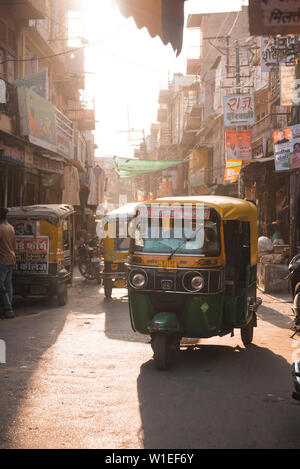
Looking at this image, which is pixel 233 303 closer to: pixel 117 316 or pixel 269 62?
pixel 117 316

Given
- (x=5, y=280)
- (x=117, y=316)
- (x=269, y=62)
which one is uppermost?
(x=269, y=62)

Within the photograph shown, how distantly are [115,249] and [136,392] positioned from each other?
910cm

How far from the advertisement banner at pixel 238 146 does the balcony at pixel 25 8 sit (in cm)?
883

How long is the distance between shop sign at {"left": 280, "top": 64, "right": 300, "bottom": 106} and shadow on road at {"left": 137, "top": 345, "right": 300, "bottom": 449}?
29.2 feet

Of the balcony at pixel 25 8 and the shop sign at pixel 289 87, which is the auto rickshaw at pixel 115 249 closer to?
the shop sign at pixel 289 87

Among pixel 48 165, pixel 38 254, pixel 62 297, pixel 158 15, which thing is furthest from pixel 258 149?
pixel 158 15

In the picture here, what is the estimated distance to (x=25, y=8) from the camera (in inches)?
719

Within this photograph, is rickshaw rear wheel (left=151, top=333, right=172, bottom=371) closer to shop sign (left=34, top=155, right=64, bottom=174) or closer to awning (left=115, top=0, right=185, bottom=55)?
awning (left=115, top=0, right=185, bottom=55)

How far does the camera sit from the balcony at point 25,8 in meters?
17.5

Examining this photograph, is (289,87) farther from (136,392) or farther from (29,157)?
(136,392)

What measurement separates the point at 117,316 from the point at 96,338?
2375mm

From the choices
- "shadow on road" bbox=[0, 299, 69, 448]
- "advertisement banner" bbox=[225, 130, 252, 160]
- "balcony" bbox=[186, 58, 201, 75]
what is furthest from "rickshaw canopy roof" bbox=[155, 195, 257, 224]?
"balcony" bbox=[186, 58, 201, 75]

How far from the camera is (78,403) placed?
17.5 feet
